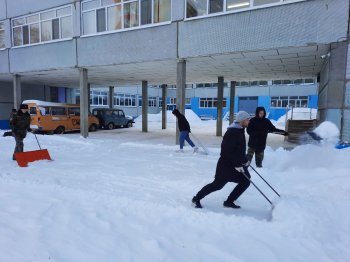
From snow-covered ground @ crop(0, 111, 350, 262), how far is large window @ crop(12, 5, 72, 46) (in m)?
9.73

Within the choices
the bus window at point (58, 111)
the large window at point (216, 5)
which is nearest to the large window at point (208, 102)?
the bus window at point (58, 111)

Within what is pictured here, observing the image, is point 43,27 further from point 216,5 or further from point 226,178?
point 226,178

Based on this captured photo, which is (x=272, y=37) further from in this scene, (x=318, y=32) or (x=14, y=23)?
(x=14, y=23)

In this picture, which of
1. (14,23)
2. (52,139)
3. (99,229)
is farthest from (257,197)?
(14,23)

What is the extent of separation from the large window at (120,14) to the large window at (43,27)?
1358mm

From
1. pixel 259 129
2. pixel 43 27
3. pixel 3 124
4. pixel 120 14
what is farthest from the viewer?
pixel 3 124

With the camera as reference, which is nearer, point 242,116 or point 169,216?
point 169,216

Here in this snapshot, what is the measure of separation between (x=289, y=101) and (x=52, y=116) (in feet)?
94.4

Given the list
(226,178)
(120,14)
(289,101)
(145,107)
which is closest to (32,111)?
(145,107)

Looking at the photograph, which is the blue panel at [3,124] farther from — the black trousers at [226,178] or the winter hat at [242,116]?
the winter hat at [242,116]

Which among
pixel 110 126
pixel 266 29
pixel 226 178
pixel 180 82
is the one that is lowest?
pixel 110 126

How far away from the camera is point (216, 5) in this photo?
9.80m

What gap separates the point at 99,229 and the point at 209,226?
4.89 feet

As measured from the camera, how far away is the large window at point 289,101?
109 feet
